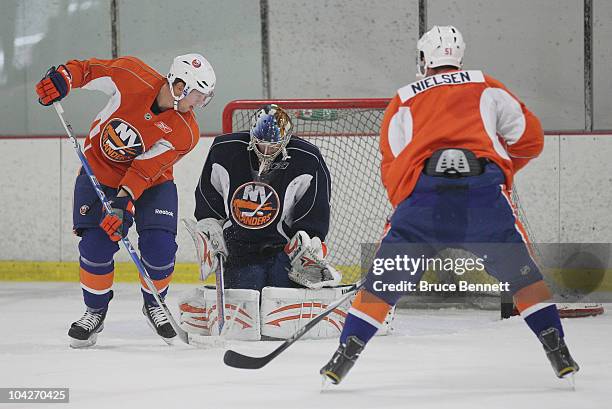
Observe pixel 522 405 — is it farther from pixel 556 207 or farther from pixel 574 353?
pixel 556 207

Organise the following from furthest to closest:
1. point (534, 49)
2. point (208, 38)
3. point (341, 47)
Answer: point (208, 38) → point (341, 47) → point (534, 49)

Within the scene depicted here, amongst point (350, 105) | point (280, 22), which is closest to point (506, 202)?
point (350, 105)

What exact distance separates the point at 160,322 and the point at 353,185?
1.60 metres

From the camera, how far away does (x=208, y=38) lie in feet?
19.5

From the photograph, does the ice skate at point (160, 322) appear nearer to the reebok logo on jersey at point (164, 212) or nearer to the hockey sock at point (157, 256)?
the hockey sock at point (157, 256)

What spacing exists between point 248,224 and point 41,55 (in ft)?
9.33

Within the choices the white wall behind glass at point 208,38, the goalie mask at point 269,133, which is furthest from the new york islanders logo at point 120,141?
the white wall behind glass at point 208,38

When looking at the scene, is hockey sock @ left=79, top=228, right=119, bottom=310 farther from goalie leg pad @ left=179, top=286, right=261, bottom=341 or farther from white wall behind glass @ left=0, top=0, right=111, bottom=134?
white wall behind glass @ left=0, top=0, right=111, bottom=134

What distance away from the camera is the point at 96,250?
3.36 m

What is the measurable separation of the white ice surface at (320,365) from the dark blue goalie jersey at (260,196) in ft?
1.30

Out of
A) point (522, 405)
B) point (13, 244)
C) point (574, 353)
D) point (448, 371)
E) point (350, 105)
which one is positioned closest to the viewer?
point (522, 405)

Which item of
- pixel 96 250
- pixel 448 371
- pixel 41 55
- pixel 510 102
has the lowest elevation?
pixel 448 371

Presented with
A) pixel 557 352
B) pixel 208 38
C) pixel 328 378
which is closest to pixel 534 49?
pixel 208 38

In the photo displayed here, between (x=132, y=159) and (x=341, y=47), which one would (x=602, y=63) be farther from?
(x=132, y=159)
